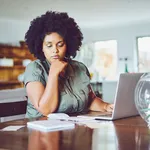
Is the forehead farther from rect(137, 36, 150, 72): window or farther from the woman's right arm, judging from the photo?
rect(137, 36, 150, 72): window

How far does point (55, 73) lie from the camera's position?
1.64m

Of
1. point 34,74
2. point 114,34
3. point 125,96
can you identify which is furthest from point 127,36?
→ point 125,96

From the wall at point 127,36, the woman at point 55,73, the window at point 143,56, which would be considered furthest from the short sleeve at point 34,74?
the window at point 143,56

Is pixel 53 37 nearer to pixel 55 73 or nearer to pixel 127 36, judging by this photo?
pixel 55 73

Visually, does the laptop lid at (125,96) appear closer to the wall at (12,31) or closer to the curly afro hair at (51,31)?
the curly afro hair at (51,31)

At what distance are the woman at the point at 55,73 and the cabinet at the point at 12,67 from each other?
18.7ft

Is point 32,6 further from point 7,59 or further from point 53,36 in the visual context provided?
point 53,36

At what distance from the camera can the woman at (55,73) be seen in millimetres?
1637

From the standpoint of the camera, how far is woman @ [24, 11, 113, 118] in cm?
164

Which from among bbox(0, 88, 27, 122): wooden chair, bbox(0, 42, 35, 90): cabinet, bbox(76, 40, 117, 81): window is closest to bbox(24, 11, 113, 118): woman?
bbox(0, 88, 27, 122): wooden chair

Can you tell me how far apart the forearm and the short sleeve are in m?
0.09

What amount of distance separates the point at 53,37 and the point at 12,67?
613 cm

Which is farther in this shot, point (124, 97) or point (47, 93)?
point (47, 93)

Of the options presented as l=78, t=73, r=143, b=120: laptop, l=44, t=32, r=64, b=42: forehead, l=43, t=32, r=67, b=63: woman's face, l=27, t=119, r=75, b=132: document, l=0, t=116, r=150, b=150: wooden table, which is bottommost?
l=0, t=116, r=150, b=150: wooden table
